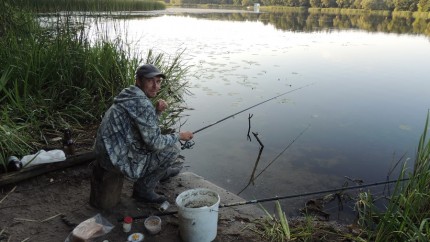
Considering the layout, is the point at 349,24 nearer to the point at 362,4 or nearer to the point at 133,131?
the point at 362,4

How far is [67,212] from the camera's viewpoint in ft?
9.37

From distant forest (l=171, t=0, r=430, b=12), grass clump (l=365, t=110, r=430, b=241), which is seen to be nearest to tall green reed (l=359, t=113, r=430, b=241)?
grass clump (l=365, t=110, r=430, b=241)

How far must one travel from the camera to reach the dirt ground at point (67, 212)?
8.54 feet

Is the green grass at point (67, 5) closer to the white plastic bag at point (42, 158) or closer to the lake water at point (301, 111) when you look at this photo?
the lake water at point (301, 111)

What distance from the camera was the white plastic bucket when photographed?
2.40 metres

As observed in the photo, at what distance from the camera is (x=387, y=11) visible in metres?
37.3

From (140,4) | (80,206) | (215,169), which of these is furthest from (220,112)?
(140,4)

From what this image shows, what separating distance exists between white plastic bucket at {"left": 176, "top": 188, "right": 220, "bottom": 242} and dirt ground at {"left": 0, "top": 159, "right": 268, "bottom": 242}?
0.66 feet

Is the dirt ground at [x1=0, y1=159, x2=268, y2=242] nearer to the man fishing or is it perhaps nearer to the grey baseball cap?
the man fishing

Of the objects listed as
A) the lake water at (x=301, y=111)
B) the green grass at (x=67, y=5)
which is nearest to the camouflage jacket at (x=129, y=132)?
the lake water at (x=301, y=111)

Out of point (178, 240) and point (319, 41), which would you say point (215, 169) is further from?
point (319, 41)

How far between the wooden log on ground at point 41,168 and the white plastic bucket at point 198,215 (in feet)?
4.01

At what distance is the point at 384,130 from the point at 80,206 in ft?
16.6

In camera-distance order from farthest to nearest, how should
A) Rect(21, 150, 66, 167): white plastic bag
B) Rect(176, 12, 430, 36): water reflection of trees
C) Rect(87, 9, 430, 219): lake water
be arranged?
Rect(176, 12, 430, 36): water reflection of trees, Rect(87, 9, 430, 219): lake water, Rect(21, 150, 66, 167): white plastic bag
